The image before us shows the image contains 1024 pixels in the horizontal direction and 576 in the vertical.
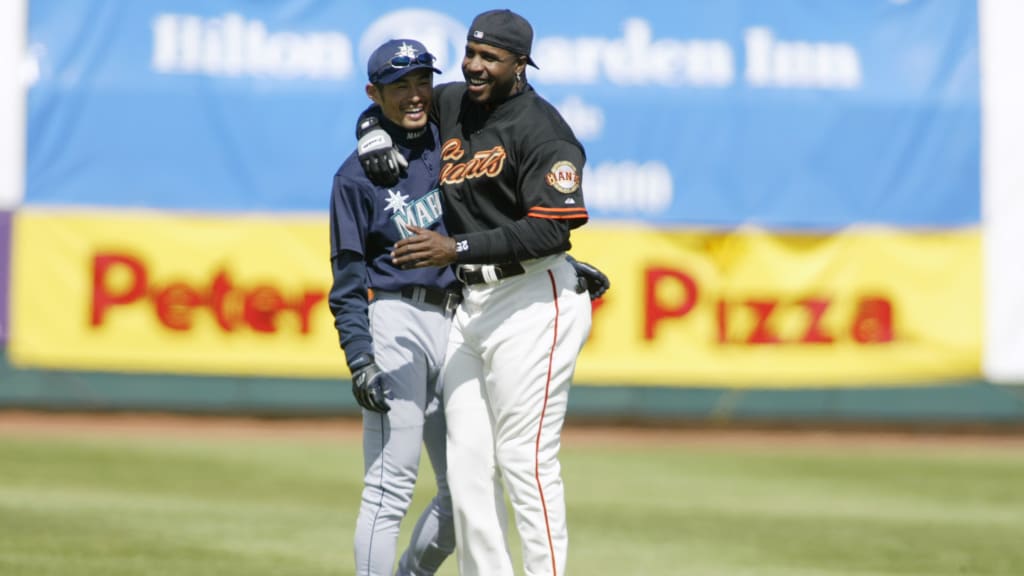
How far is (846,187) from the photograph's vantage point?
1197cm

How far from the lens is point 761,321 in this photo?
38.9 ft

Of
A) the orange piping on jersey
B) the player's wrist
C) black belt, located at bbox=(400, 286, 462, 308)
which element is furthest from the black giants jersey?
the player's wrist

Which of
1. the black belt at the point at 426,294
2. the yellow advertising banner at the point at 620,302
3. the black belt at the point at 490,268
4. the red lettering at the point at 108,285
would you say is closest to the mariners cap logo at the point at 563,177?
the black belt at the point at 490,268

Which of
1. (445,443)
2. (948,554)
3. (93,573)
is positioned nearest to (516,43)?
(445,443)

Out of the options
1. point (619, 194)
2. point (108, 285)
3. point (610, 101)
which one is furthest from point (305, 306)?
point (610, 101)

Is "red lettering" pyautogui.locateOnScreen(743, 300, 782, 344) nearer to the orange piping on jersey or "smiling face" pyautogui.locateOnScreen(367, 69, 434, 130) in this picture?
"smiling face" pyautogui.locateOnScreen(367, 69, 434, 130)

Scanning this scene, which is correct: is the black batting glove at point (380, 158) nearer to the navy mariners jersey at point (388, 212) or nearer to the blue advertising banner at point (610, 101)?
the navy mariners jersey at point (388, 212)

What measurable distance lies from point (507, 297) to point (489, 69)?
0.77 meters

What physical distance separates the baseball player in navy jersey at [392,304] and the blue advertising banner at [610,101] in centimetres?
665

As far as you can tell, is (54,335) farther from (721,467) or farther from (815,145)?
(815,145)

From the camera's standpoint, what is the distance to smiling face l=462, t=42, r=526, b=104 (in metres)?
4.66

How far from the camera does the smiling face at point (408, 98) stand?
490 centimetres

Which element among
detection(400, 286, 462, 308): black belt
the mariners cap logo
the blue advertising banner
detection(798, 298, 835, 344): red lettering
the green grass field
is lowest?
the green grass field

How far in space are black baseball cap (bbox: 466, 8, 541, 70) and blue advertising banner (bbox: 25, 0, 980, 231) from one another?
6875 millimetres
